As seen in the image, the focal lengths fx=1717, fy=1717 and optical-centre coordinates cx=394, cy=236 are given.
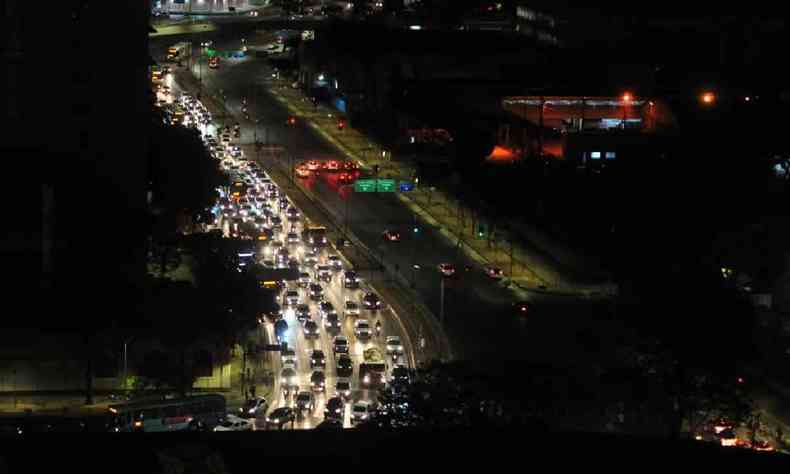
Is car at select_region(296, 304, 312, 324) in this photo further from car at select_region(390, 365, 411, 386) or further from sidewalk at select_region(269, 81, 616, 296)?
sidewalk at select_region(269, 81, 616, 296)

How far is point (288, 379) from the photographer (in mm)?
11820

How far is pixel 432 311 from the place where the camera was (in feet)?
46.9

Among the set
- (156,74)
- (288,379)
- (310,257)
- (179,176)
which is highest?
(156,74)

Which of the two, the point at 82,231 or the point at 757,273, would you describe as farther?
the point at 757,273

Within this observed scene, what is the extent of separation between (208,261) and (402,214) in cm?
491

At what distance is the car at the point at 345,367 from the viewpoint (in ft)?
39.2

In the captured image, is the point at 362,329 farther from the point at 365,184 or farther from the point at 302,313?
the point at 365,184

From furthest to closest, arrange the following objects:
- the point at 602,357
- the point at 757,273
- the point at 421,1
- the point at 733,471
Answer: the point at 421,1 → the point at 757,273 → the point at 602,357 → the point at 733,471

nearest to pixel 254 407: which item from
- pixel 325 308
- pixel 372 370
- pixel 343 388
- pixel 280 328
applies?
pixel 343 388

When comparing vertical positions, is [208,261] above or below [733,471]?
below

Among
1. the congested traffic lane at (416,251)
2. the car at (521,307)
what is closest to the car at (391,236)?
A: the congested traffic lane at (416,251)

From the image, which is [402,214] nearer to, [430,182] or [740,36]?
[430,182]

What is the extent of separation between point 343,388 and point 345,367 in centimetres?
47

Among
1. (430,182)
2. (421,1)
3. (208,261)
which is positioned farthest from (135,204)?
(421,1)
